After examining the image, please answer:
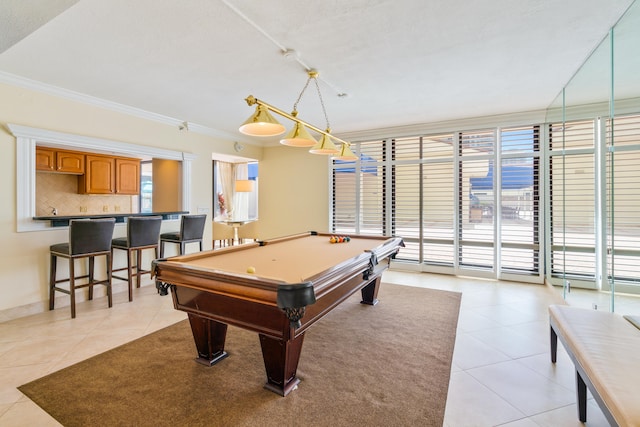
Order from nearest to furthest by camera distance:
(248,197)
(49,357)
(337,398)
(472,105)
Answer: (337,398)
(49,357)
(472,105)
(248,197)

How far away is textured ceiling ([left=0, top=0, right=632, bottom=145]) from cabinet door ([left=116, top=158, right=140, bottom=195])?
8.62 feet

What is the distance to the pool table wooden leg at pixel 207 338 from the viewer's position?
2.31 meters

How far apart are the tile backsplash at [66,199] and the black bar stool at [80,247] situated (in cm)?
268

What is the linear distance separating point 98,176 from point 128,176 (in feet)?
1.80

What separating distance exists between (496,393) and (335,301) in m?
1.20

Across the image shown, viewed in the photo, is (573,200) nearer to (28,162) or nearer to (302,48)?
(302,48)

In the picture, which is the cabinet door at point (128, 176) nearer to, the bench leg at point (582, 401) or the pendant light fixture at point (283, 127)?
the pendant light fixture at point (283, 127)

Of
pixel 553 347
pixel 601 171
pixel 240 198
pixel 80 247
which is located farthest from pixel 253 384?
pixel 240 198

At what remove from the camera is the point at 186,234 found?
4273 mm

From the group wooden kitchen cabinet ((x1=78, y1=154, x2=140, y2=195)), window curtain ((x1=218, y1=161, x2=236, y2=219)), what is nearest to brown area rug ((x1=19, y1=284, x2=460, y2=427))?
wooden kitchen cabinet ((x1=78, y1=154, x2=140, y2=195))

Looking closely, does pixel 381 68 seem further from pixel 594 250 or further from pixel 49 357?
pixel 49 357

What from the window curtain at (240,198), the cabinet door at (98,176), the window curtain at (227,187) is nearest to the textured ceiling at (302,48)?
the cabinet door at (98,176)

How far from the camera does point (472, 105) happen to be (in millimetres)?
4176

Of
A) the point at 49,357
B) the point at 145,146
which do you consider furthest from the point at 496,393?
the point at 145,146
